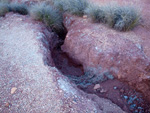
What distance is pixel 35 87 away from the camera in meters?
3.09

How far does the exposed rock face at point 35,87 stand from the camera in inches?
108

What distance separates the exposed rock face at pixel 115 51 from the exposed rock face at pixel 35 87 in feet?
3.66

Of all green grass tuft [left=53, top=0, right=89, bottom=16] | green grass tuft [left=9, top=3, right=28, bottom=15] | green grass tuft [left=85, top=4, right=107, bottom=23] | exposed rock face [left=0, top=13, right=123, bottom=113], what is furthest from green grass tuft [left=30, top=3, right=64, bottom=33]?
exposed rock face [left=0, top=13, right=123, bottom=113]

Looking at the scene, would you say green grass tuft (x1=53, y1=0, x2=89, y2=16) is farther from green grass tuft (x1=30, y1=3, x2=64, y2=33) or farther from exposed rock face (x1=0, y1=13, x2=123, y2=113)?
exposed rock face (x1=0, y1=13, x2=123, y2=113)

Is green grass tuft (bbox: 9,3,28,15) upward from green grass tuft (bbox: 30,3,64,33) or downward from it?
downward

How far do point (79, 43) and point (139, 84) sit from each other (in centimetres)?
222

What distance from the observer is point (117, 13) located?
482 centimetres

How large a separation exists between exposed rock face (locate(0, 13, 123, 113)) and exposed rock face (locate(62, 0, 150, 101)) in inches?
44.0

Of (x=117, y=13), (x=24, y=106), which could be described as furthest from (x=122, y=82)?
(x=24, y=106)

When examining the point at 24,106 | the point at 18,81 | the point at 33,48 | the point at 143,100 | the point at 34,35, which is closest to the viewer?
the point at 24,106

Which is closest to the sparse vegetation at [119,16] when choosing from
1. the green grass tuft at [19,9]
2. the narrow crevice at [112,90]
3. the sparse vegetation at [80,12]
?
the sparse vegetation at [80,12]

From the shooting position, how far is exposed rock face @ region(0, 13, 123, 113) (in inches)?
108

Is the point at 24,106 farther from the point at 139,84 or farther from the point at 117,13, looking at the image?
the point at 117,13

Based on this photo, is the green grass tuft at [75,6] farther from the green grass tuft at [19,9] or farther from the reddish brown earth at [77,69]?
the green grass tuft at [19,9]
